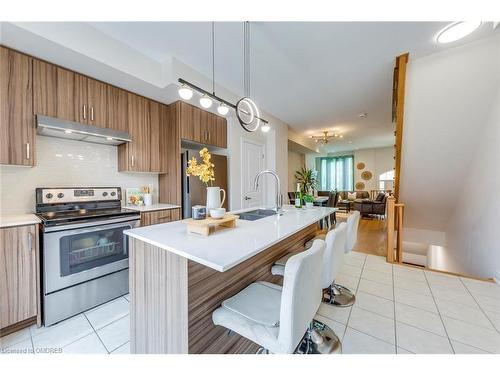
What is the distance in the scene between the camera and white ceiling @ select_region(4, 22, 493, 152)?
1.87 m

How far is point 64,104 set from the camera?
1979 mm

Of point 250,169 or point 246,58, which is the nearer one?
point 246,58

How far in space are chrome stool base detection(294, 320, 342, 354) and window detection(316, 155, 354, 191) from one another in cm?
894

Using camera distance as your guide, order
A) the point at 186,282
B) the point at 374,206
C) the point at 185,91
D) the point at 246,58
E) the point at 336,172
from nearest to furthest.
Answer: the point at 186,282 < the point at 185,91 < the point at 246,58 < the point at 374,206 < the point at 336,172

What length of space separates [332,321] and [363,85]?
3300 mm

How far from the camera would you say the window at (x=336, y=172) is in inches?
373

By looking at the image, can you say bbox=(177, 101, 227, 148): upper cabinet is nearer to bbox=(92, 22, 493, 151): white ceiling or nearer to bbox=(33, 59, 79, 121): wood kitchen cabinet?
bbox=(92, 22, 493, 151): white ceiling

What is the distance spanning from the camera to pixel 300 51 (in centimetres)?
229

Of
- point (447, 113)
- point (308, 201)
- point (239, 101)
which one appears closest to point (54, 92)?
point (239, 101)

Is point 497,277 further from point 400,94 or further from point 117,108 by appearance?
point 117,108

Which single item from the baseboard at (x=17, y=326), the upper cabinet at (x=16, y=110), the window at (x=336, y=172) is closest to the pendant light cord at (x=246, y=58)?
the upper cabinet at (x=16, y=110)

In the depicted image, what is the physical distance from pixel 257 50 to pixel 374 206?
6.38 metres

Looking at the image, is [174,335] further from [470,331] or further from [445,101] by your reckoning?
[445,101]

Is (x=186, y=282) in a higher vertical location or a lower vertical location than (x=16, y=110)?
lower
